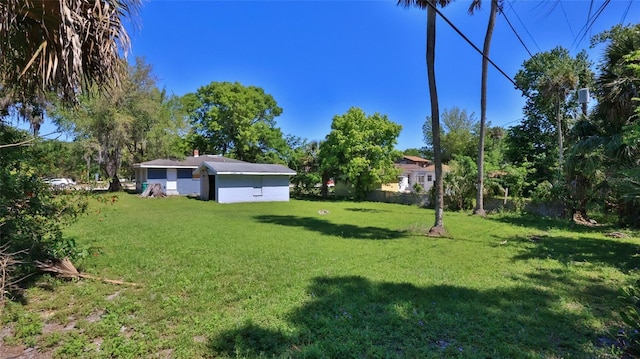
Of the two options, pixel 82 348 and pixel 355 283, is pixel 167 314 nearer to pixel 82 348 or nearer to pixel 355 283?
pixel 82 348

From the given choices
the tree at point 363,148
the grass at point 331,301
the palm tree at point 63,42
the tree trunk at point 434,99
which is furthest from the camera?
the tree at point 363,148

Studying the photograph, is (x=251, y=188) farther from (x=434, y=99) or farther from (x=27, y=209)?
(x=27, y=209)

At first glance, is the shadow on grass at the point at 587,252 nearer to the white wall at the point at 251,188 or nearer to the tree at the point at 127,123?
the white wall at the point at 251,188

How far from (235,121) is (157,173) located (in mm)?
9792

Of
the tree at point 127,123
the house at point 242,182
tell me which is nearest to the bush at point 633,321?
the house at point 242,182

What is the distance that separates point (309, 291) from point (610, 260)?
22.4ft

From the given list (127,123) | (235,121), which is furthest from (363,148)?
(127,123)

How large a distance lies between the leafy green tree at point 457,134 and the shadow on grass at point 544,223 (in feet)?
75.4

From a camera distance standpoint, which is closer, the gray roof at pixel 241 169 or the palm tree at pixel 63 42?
the palm tree at pixel 63 42

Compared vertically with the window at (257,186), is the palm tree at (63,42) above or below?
above

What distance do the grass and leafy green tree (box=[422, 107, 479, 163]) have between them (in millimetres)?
30119

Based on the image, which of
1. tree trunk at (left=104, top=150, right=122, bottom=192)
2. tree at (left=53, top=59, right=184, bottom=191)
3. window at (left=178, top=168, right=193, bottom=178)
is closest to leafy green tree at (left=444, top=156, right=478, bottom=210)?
window at (left=178, top=168, right=193, bottom=178)

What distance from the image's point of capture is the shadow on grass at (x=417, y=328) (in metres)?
3.24

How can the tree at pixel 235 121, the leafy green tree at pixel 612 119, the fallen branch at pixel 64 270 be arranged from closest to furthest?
the fallen branch at pixel 64 270
the leafy green tree at pixel 612 119
the tree at pixel 235 121
